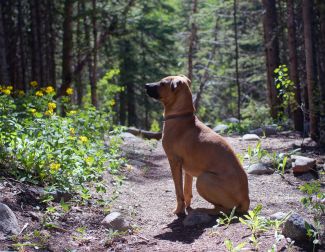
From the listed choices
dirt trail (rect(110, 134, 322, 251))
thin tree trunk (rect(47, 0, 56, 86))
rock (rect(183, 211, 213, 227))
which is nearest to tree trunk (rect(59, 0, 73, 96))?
thin tree trunk (rect(47, 0, 56, 86))

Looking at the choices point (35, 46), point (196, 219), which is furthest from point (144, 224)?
point (35, 46)

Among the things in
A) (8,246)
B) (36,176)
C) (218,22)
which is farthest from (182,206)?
(218,22)

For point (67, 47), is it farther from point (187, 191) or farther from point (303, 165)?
point (187, 191)

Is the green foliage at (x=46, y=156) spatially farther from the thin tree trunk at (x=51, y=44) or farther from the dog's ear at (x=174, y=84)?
the thin tree trunk at (x=51, y=44)

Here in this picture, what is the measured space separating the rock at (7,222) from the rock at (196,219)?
211 centimetres

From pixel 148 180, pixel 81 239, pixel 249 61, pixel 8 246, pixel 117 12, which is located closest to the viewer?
pixel 8 246

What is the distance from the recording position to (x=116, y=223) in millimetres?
5551

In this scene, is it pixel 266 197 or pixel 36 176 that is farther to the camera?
pixel 266 197

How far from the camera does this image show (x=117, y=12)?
18188mm

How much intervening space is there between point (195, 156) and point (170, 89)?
1.02m

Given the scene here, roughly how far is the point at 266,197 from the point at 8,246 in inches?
162

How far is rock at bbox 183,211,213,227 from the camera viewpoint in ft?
19.1

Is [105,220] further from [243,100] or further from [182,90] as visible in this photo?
[243,100]

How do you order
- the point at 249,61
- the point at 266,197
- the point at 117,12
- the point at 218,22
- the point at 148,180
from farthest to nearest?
the point at 218,22 < the point at 249,61 < the point at 117,12 < the point at 148,180 < the point at 266,197
